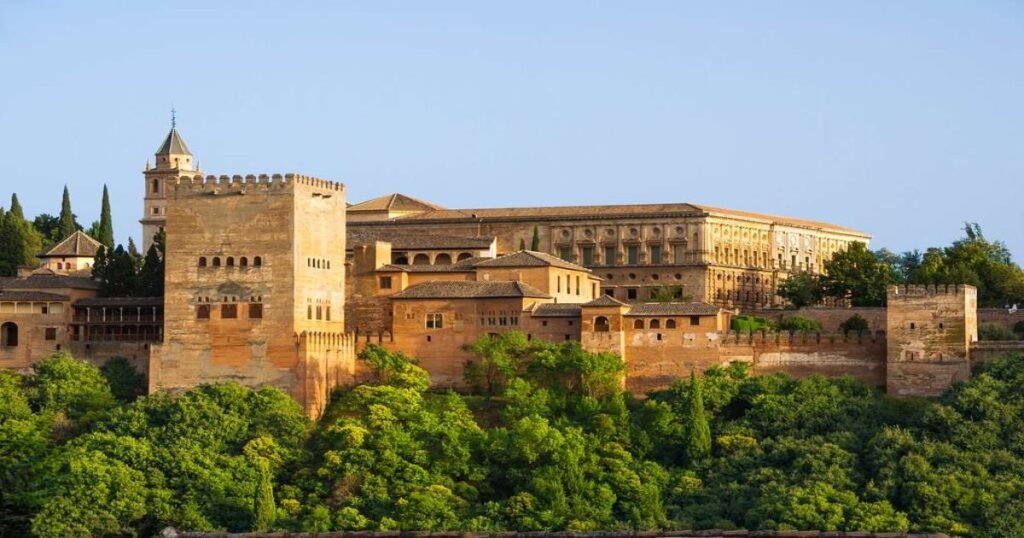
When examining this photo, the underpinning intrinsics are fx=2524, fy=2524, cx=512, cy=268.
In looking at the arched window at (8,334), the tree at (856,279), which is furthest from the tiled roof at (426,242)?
the tree at (856,279)

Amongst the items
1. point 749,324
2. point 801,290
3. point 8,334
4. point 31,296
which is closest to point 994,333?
A: point 749,324

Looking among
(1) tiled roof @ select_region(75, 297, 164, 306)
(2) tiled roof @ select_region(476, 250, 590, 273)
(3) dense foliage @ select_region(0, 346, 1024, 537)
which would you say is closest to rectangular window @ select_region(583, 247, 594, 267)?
(2) tiled roof @ select_region(476, 250, 590, 273)

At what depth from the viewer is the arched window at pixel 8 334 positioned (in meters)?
78.1

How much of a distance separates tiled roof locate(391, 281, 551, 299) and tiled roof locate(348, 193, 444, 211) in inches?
853

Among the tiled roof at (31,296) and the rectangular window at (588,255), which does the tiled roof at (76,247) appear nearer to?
the tiled roof at (31,296)

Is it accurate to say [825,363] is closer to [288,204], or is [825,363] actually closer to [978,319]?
[978,319]

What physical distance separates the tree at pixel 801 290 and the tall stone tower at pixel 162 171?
1068 inches

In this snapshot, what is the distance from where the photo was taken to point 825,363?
240 feet

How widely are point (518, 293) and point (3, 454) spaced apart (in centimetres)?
1563

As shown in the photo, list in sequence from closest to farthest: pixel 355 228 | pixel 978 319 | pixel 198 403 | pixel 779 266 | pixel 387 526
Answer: pixel 387 526 < pixel 198 403 < pixel 978 319 < pixel 355 228 < pixel 779 266

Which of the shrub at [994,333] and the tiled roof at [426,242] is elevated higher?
the tiled roof at [426,242]

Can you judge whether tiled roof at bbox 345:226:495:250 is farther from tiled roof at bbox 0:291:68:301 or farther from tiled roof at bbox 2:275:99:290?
tiled roof at bbox 0:291:68:301

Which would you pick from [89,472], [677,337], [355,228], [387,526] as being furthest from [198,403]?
[355,228]

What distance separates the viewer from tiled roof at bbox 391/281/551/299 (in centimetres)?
7462
